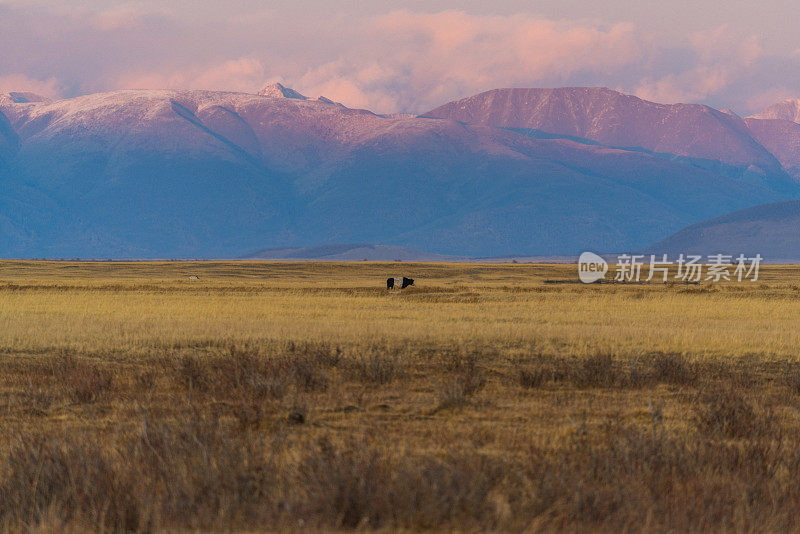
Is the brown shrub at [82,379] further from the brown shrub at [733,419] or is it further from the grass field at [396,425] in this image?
the brown shrub at [733,419]

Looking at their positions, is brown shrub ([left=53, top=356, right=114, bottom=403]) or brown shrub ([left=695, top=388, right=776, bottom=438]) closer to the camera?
brown shrub ([left=695, top=388, right=776, bottom=438])

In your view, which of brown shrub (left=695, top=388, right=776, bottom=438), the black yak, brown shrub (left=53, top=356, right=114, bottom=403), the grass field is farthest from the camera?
the black yak

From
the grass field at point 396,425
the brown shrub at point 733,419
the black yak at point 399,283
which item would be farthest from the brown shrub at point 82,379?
the black yak at point 399,283

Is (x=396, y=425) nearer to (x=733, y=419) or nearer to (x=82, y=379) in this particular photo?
(x=733, y=419)

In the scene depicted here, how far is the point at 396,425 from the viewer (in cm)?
1268

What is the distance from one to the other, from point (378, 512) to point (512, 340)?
49.5ft

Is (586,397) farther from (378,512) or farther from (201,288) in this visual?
(201,288)

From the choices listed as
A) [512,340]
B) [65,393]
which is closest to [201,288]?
[512,340]

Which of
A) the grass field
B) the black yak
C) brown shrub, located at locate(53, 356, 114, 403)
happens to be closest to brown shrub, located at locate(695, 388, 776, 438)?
the grass field

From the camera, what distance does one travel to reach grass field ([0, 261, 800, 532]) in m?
8.13

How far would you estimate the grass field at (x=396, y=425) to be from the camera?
8.13 metres

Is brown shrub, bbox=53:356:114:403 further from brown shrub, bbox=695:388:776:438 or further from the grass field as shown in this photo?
brown shrub, bbox=695:388:776:438

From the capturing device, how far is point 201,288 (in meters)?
52.3

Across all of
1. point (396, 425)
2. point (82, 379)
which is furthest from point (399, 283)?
point (396, 425)
